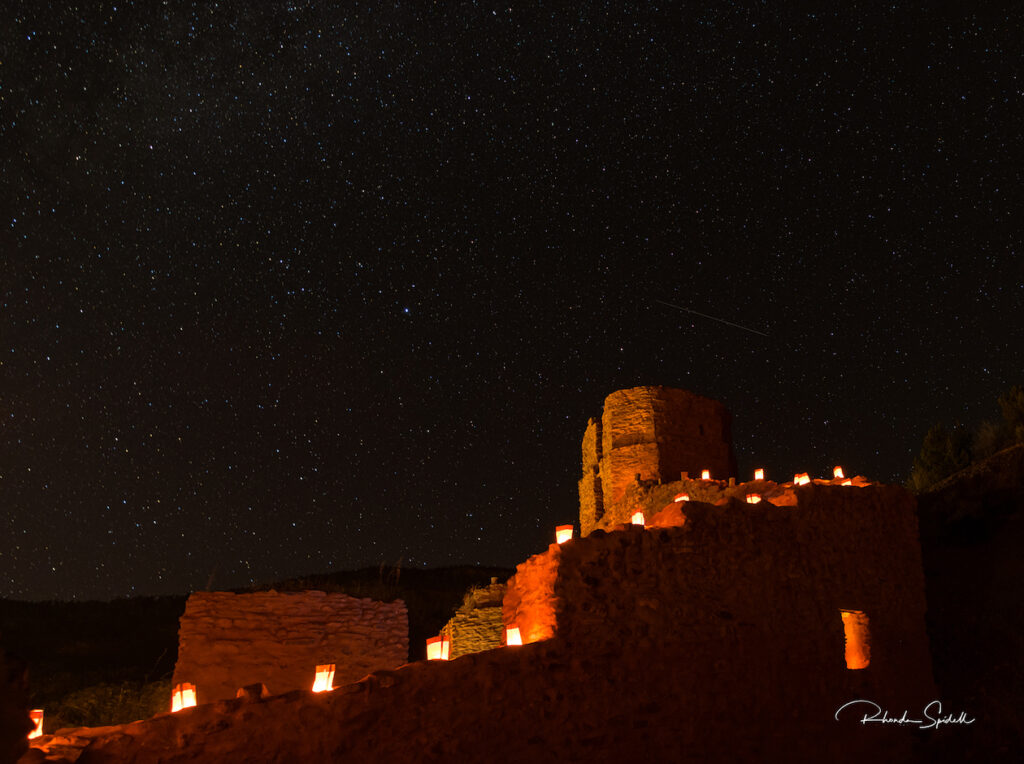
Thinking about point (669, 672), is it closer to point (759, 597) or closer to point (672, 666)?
point (672, 666)

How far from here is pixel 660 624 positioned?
7.92 m

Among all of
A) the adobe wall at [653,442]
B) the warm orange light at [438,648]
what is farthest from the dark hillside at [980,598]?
the warm orange light at [438,648]

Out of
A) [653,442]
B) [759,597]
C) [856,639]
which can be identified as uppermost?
[653,442]

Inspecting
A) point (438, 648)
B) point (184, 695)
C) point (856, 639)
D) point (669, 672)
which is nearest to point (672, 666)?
point (669, 672)

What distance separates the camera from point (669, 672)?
7.83 meters

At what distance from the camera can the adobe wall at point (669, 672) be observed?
5953 millimetres

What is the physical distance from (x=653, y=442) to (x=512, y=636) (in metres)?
9.28

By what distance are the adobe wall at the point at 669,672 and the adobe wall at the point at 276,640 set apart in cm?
439

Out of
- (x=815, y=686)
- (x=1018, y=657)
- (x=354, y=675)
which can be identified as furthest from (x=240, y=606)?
(x=1018, y=657)

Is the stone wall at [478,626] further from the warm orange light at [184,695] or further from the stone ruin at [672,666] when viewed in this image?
the warm orange light at [184,695]

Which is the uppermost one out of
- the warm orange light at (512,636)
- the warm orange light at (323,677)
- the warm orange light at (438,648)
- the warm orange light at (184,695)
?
the warm orange light at (512,636)

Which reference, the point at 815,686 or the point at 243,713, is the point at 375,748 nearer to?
the point at 243,713

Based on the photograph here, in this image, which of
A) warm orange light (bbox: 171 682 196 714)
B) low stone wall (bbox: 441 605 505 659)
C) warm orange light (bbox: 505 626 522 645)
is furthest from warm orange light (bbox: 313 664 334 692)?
low stone wall (bbox: 441 605 505 659)

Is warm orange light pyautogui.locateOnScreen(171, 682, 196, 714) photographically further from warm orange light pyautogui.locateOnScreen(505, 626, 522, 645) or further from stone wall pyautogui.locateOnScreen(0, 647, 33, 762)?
warm orange light pyautogui.locateOnScreen(505, 626, 522, 645)
